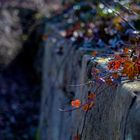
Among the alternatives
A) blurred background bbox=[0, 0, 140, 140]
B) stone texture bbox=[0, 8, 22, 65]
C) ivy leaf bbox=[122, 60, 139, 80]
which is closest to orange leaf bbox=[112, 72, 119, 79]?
ivy leaf bbox=[122, 60, 139, 80]

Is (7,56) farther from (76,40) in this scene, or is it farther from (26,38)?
(76,40)

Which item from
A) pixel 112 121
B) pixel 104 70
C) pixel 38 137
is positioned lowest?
pixel 38 137

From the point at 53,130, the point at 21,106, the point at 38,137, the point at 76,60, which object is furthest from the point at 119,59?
the point at 21,106

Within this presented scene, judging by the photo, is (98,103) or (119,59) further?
(98,103)

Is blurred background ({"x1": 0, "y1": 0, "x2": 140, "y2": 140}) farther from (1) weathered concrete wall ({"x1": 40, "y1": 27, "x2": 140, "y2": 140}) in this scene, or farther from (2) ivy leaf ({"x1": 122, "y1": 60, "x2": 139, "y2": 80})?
(2) ivy leaf ({"x1": 122, "y1": 60, "x2": 139, "y2": 80})

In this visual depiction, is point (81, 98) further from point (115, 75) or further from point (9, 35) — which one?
point (9, 35)

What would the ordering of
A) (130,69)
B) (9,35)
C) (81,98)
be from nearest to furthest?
1. (130,69)
2. (81,98)
3. (9,35)

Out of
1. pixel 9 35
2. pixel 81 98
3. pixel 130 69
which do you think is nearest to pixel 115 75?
pixel 130 69

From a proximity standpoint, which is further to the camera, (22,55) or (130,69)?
(22,55)
